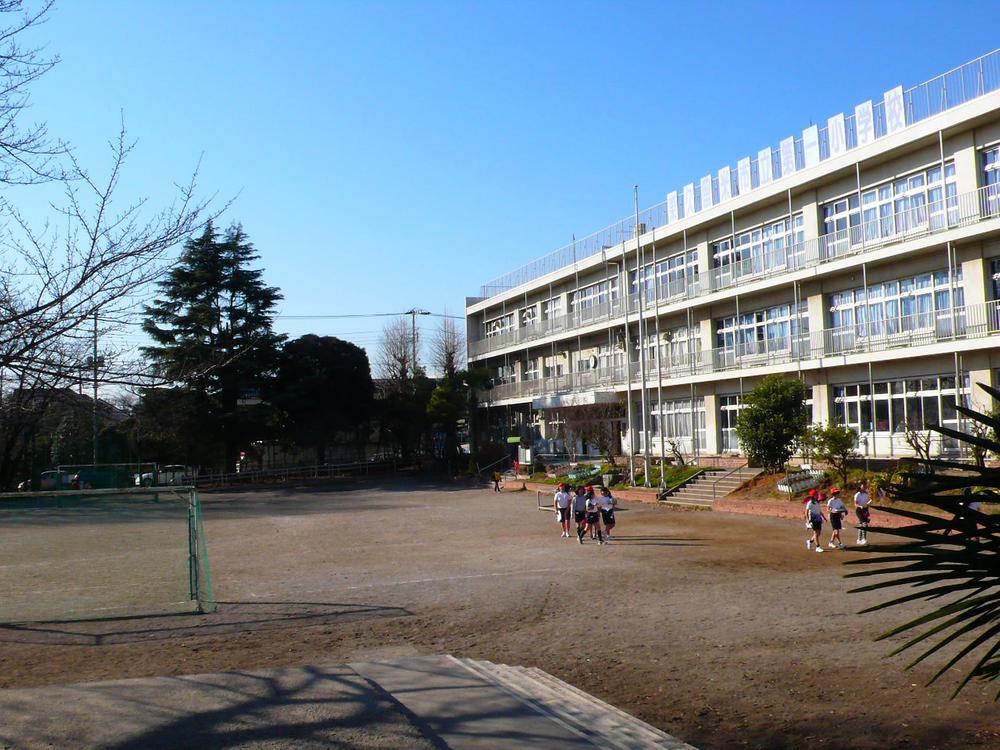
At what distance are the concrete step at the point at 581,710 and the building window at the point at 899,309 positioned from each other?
23000 millimetres

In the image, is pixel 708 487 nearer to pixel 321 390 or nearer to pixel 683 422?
pixel 683 422

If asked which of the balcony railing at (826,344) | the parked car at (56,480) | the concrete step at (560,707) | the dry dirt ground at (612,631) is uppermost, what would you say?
the balcony railing at (826,344)

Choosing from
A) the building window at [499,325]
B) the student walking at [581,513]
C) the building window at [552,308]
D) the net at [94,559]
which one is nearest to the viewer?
the net at [94,559]

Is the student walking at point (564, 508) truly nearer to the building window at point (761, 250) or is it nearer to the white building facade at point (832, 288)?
the white building facade at point (832, 288)

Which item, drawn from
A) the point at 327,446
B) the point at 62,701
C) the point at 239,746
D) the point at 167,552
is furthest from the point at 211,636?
the point at 327,446

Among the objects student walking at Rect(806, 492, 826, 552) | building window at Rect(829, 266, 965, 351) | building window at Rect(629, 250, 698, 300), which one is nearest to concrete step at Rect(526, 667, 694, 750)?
student walking at Rect(806, 492, 826, 552)

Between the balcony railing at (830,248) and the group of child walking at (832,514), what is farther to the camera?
the balcony railing at (830,248)

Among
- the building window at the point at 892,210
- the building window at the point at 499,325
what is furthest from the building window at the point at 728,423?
the building window at the point at 499,325

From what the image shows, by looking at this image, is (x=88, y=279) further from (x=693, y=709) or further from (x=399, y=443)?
(x=399, y=443)

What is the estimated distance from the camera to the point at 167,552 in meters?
18.9

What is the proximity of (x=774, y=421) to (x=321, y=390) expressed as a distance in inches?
1378

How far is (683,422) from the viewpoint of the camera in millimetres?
42531

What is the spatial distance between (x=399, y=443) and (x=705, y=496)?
3506cm

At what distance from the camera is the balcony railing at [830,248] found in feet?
87.4
